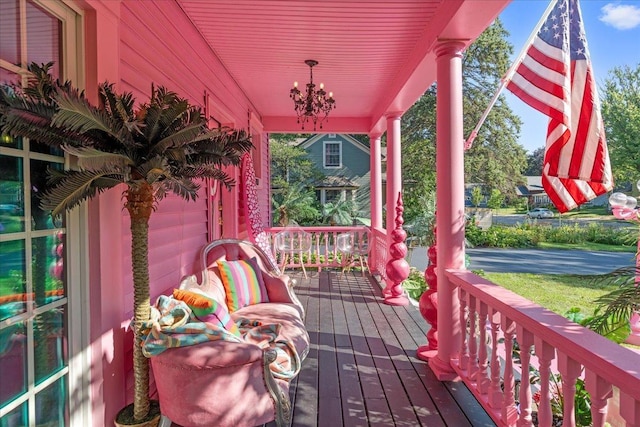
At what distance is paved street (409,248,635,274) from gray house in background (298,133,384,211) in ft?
21.8

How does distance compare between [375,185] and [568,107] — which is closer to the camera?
[568,107]

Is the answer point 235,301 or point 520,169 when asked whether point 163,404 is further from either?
point 520,169

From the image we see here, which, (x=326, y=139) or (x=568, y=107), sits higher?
(x=326, y=139)

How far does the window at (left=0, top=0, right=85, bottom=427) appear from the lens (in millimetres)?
1421

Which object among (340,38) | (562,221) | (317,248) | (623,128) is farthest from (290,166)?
(340,38)

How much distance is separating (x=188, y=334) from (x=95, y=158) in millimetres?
958

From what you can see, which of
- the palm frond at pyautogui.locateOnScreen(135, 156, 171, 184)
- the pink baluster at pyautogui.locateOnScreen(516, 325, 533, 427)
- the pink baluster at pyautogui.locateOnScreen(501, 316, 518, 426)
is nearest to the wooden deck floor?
the pink baluster at pyautogui.locateOnScreen(501, 316, 518, 426)

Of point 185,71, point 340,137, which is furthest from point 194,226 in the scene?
point 340,137

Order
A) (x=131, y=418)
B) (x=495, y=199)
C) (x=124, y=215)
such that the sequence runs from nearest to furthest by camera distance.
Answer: (x=131, y=418)
(x=124, y=215)
(x=495, y=199)

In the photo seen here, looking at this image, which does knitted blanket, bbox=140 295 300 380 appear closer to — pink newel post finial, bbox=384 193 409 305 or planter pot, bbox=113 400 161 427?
planter pot, bbox=113 400 161 427

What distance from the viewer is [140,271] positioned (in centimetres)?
183

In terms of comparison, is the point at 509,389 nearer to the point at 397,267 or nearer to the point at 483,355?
the point at 483,355

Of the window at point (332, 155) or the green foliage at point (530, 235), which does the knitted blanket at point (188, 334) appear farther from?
the window at point (332, 155)

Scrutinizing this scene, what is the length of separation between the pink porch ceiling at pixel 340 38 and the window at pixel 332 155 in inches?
522
